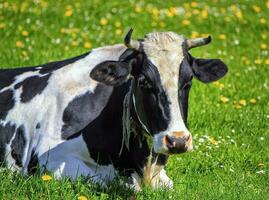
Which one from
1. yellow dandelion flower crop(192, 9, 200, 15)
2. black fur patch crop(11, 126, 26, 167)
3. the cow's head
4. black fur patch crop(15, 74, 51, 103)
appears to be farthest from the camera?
yellow dandelion flower crop(192, 9, 200, 15)

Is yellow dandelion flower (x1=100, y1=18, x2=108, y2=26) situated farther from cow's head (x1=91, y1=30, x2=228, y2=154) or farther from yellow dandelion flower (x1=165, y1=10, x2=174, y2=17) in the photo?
cow's head (x1=91, y1=30, x2=228, y2=154)

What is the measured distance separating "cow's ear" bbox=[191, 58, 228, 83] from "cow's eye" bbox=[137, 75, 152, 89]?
456 millimetres

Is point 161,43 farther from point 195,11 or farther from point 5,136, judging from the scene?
point 195,11

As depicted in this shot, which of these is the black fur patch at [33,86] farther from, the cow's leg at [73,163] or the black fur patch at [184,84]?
the black fur patch at [184,84]

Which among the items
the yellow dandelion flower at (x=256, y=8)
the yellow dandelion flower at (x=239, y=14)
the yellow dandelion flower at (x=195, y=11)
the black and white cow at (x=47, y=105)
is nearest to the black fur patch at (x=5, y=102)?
the black and white cow at (x=47, y=105)

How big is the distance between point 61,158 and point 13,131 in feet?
2.41

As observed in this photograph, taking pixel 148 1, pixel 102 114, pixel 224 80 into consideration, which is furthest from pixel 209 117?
pixel 148 1

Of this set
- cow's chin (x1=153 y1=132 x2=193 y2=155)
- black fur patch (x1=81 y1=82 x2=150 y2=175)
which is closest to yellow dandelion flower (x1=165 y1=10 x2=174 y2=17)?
black fur patch (x1=81 y1=82 x2=150 y2=175)

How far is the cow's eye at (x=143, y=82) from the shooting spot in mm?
6422

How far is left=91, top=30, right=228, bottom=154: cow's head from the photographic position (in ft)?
20.2

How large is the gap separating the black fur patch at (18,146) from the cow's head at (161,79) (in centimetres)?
120

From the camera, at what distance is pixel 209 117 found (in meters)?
9.30

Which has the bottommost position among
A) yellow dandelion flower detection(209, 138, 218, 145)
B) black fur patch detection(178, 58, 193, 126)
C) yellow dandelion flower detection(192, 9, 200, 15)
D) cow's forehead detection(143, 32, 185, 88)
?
yellow dandelion flower detection(192, 9, 200, 15)

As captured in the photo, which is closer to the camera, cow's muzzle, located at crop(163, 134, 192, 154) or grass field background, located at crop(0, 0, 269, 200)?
cow's muzzle, located at crop(163, 134, 192, 154)
